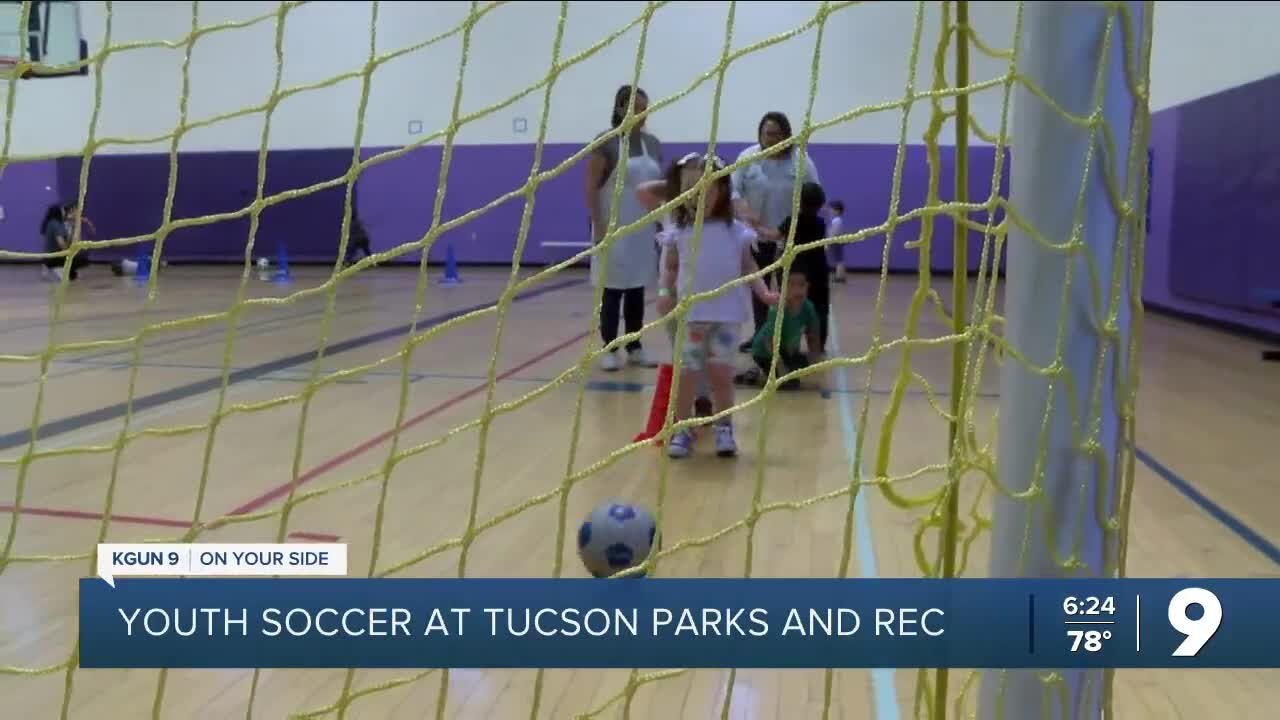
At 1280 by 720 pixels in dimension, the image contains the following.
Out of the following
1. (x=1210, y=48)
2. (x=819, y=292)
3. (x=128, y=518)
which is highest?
(x=1210, y=48)

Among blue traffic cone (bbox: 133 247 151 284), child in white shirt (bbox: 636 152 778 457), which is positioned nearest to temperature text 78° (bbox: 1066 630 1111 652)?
child in white shirt (bbox: 636 152 778 457)

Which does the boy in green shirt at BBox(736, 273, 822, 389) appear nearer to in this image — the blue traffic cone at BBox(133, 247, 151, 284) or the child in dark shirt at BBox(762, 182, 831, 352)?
the child in dark shirt at BBox(762, 182, 831, 352)

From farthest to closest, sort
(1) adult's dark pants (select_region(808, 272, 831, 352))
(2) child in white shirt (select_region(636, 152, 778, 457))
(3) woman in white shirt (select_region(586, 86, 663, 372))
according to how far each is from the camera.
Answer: (1) adult's dark pants (select_region(808, 272, 831, 352)), (3) woman in white shirt (select_region(586, 86, 663, 372)), (2) child in white shirt (select_region(636, 152, 778, 457))

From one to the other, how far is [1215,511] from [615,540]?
164 centimetres

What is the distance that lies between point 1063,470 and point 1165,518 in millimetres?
1685

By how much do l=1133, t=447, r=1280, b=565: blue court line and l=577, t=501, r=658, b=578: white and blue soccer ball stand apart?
1.38m

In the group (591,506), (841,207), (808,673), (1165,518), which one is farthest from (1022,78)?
(841,207)

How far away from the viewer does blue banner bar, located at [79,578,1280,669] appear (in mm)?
1116

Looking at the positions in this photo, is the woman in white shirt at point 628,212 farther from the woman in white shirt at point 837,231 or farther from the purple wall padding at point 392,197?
the purple wall padding at point 392,197

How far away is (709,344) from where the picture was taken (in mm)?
2926

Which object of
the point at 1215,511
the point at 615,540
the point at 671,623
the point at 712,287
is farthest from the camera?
the point at 712,287

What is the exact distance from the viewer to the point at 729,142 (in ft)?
31.9

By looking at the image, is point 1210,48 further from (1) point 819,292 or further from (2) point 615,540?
(2) point 615,540

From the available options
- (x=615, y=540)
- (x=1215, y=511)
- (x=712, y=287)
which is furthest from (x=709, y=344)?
(x=1215, y=511)
